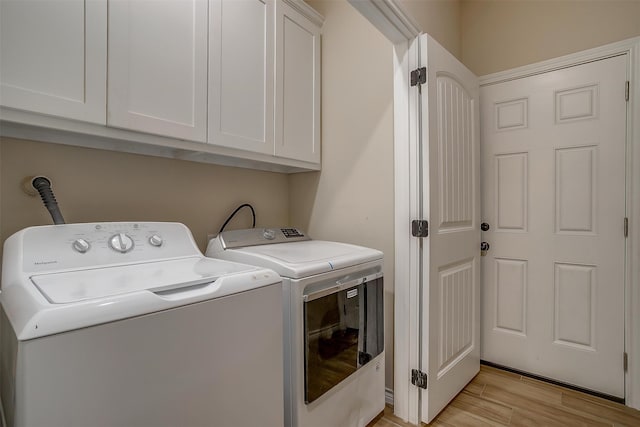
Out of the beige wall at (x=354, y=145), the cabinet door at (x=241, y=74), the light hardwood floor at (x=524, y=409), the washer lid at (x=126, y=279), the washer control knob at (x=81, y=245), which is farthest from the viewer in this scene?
the beige wall at (x=354, y=145)

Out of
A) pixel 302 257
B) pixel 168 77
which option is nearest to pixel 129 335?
pixel 302 257

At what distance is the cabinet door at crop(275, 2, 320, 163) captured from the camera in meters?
1.83

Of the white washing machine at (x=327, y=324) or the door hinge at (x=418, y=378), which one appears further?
the door hinge at (x=418, y=378)

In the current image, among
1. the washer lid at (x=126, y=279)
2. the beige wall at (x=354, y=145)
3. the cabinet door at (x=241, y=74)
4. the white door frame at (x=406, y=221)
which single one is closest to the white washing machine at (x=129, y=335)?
the washer lid at (x=126, y=279)

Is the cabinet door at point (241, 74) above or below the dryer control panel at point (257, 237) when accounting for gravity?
above

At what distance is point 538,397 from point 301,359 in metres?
1.59

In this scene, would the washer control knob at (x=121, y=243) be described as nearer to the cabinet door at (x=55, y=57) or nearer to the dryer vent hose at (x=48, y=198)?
the dryer vent hose at (x=48, y=198)

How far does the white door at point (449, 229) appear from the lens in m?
1.59

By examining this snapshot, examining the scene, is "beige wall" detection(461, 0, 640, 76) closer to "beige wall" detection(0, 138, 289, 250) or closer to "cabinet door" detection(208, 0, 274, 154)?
"cabinet door" detection(208, 0, 274, 154)

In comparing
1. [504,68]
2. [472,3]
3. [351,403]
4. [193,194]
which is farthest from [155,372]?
[472,3]

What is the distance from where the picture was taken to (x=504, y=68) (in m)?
2.19

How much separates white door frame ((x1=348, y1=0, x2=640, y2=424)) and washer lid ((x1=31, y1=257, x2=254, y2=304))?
0.90 m

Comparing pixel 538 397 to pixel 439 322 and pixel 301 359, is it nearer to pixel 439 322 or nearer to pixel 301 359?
pixel 439 322

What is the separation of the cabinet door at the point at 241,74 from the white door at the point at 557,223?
157cm
